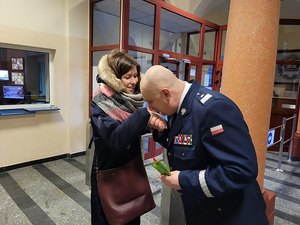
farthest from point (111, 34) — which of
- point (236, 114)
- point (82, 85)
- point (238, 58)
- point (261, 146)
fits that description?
point (236, 114)

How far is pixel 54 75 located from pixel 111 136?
10.6ft

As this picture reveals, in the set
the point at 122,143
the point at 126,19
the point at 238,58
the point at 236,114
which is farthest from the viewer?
the point at 126,19

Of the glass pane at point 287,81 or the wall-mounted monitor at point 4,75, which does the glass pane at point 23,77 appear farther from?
the glass pane at point 287,81

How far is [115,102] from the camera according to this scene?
51.8 inches

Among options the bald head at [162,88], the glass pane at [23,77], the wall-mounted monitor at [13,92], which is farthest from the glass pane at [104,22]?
the bald head at [162,88]

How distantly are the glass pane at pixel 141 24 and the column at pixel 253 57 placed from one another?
7.97ft

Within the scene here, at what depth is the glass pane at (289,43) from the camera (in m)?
5.29

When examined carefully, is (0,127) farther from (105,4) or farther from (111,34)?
(105,4)

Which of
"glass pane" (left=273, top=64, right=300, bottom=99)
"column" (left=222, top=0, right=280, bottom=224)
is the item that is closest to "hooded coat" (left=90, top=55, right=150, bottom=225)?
"column" (left=222, top=0, right=280, bottom=224)

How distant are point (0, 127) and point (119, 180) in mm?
2974

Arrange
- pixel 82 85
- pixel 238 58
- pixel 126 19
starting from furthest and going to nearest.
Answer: pixel 82 85 → pixel 126 19 → pixel 238 58

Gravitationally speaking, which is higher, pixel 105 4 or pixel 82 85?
pixel 105 4

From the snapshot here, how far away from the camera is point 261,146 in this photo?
6.23 feet

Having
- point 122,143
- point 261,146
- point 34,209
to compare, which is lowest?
point 34,209
